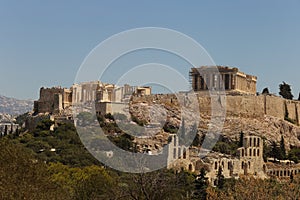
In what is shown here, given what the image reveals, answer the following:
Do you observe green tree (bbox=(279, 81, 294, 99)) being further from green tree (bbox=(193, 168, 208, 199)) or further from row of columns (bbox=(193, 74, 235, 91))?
green tree (bbox=(193, 168, 208, 199))

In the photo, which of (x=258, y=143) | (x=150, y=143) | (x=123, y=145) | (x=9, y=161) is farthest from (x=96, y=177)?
(x=258, y=143)

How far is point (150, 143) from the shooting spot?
162 feet

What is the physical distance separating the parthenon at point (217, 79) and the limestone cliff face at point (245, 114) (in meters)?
3.05

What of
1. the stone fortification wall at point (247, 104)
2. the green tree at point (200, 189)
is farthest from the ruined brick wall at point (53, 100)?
the green tree at point (200, 189)

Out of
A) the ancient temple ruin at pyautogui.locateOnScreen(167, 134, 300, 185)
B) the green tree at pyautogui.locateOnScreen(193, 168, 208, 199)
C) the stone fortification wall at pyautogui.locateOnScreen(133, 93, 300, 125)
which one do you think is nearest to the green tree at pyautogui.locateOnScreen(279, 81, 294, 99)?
the stone fortification wall at pyautogui.locateOnScreen(133, 93, 300, 125)

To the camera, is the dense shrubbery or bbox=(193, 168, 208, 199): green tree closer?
the dense shrubbery

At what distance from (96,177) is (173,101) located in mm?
32451

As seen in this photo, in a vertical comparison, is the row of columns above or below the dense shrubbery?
above

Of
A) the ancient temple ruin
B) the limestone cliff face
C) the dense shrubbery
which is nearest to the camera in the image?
the dense shrubbery

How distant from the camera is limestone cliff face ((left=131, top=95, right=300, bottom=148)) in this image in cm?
5825

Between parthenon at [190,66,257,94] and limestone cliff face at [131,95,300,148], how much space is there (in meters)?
3.05

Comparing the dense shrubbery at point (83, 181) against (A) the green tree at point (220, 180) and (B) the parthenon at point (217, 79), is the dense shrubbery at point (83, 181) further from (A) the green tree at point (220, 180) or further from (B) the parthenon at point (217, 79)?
(B) the parthenon at point (217, 79)

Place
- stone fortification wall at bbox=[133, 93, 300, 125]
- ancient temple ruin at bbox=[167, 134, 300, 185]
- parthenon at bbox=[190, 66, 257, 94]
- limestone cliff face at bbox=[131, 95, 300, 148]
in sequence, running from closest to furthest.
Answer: ancient temple ruin at bbox=[167, 134, 300, 185] < limestone cliff face at bbox=[131, 95, 300, 148] < stone fortification wall at bbox=[133, 93, 300, 125] < parthenon at bbox=[190, 66, 257, 94]

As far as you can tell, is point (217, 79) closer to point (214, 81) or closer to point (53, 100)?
point (214, 81)
